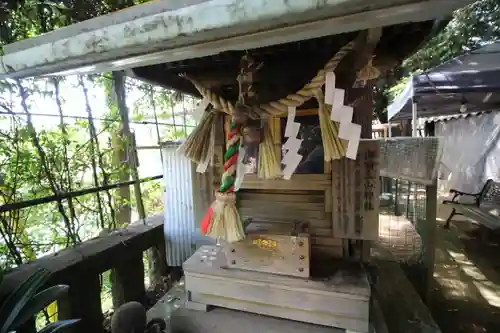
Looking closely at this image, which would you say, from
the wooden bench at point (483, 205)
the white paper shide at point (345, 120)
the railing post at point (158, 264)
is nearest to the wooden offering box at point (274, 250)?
the white paper shide at point (345, 120)

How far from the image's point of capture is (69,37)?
90 cm

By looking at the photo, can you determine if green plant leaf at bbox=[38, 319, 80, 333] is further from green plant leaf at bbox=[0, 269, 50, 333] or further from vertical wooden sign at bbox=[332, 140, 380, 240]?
vertical wooden sign at bbox=[332, 140, 380, 240]

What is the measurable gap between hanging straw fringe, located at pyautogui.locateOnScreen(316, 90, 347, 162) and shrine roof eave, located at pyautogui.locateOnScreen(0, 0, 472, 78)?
59 centimetres

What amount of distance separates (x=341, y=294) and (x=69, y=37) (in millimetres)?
1770

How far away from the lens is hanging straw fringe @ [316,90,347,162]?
52.7 inches

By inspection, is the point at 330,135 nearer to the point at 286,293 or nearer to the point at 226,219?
the point at 226,219

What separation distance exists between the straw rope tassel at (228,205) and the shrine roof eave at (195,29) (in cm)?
61

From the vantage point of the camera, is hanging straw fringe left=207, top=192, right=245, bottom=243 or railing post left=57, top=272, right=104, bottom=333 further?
railing post left=57, top=272, right=104, bottom=333

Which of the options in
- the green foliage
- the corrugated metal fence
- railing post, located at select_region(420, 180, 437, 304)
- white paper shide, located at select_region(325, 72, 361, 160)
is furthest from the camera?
the corrugated metal fence

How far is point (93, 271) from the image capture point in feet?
7.31

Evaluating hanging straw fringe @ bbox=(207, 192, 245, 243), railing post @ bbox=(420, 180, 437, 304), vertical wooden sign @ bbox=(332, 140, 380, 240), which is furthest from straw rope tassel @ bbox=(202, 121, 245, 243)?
railing post @ bbox=(420, 180, 437, 304)

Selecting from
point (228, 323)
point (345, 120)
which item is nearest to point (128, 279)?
point (228, 323)

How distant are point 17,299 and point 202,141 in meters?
1.40

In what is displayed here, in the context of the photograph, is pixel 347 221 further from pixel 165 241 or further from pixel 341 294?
pixel 165 241
